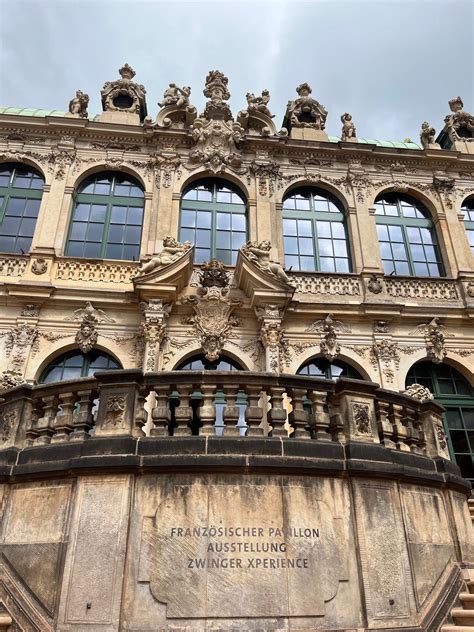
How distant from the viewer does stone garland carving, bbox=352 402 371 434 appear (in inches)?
262

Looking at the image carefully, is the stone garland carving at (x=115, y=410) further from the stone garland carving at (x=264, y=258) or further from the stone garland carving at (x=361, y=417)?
the stone garland carving at (x=264, y=258)

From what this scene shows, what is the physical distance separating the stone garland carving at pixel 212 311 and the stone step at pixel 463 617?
28.9ft

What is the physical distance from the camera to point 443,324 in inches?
596

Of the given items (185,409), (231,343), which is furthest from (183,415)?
(231,343)

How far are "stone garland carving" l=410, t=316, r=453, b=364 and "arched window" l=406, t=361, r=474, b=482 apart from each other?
0.47m

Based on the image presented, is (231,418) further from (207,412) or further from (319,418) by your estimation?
(319,418)

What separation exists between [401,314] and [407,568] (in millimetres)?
9919

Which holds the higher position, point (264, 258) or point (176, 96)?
point (176, 96)

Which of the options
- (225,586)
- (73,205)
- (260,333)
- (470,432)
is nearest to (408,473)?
(225,586)

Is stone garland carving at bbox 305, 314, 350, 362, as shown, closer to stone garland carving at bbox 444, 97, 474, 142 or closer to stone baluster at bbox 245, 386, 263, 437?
stone baluster at bbox 245, 386, 263, 437

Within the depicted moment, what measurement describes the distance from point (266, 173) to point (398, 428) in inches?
468

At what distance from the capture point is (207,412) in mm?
6395

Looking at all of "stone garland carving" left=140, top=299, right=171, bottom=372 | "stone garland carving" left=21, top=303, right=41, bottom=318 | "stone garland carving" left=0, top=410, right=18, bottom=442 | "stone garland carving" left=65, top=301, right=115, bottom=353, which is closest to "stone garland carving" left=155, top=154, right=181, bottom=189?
"stone garland carving" left=140, top=299, right=171, bottom=372

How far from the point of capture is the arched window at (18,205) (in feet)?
50.8
